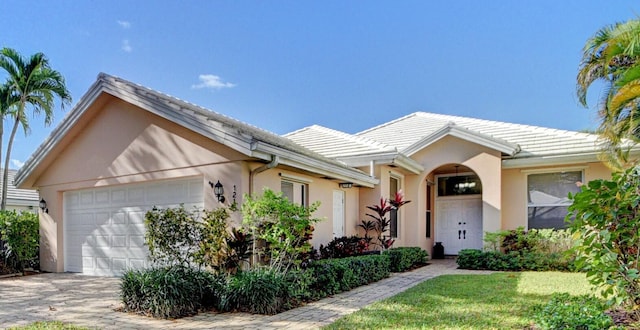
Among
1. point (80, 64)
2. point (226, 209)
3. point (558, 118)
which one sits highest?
point (80, 64)

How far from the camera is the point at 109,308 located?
7.46 metres

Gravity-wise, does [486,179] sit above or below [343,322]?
above

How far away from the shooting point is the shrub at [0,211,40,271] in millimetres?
12391

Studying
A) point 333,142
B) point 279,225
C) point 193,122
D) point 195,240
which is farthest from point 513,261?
point 193,122

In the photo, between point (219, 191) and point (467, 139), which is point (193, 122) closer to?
point (219, 191)

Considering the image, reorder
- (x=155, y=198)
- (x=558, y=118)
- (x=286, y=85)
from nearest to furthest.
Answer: (x=155, y=198), (x=558, y=118), (x=286, y=85)

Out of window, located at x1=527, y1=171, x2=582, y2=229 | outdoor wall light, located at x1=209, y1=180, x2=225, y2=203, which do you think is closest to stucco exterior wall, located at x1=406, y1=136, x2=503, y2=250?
window, located at x1=527, y1=171, x2=582, y2=229

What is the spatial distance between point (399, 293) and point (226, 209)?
406 centimetres

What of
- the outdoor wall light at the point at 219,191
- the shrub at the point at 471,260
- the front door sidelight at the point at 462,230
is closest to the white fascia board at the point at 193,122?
the outdoor wall light at the point at 219,191

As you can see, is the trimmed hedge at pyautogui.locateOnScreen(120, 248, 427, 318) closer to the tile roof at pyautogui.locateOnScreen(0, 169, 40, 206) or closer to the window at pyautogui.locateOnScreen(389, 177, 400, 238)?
the window at pyautogui.locateOnScreen(389, 177, 400, 238)

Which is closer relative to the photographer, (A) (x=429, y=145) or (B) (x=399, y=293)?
(B) (x=399, y=293)

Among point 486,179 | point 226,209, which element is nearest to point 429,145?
point 486,179

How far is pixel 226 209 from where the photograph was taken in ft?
28.1

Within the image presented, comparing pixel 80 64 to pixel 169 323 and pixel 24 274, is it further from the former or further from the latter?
pixel 169 323
